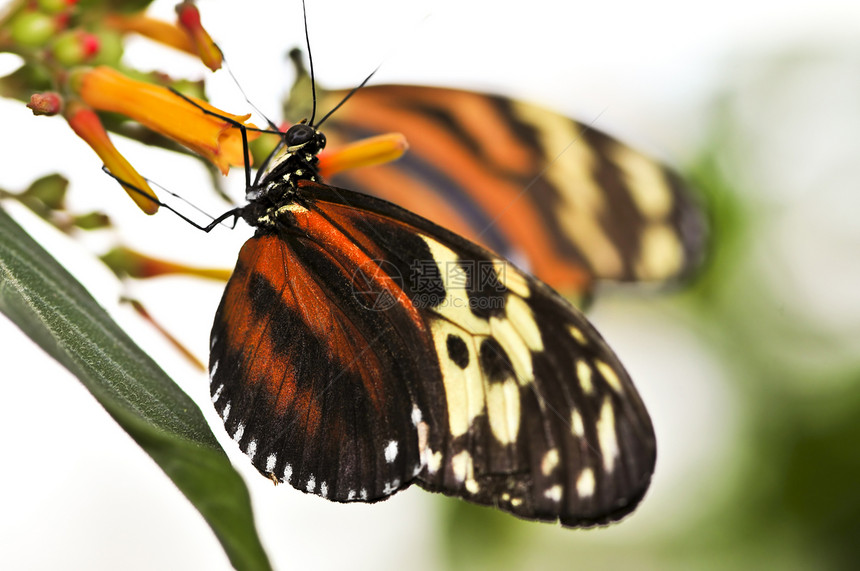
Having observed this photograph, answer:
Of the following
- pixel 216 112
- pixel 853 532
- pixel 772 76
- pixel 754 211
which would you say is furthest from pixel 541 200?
pixel 772 76

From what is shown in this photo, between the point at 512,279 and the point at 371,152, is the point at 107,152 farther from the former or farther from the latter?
the point at 512,279

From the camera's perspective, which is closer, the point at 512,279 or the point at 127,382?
the point at 127,382

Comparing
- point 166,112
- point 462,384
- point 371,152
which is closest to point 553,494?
point 462,384

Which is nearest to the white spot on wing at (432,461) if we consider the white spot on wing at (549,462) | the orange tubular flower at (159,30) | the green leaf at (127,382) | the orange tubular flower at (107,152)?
the white spot on wing at (549,462)

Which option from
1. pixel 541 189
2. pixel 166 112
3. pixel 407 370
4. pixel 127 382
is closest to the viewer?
pixel 127 382

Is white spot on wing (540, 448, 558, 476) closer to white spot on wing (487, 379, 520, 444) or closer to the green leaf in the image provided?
white spot on wing (487, 379, 520, 444)

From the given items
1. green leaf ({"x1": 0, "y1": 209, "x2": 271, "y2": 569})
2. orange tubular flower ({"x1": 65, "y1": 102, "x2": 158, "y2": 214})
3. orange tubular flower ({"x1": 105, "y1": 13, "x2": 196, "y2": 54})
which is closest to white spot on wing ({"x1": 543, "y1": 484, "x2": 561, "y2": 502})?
green leaf ({"x1": 0, "y1": 209, "x2": 271, "y2": 569})

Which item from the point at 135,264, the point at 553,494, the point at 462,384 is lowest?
the point at 553,494
